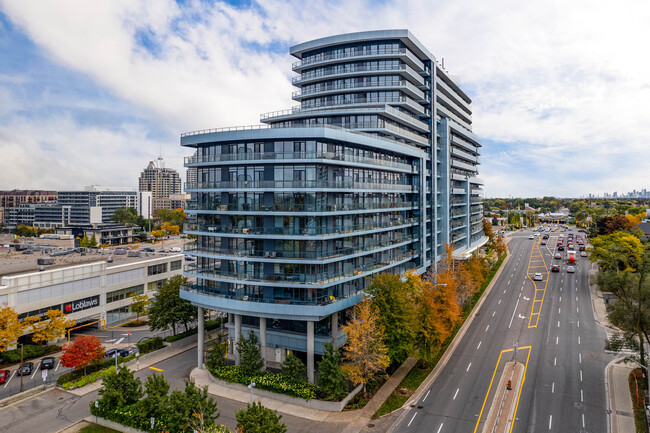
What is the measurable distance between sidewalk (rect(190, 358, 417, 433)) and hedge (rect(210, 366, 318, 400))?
912mm

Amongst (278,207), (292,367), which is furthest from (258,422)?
(278,207)

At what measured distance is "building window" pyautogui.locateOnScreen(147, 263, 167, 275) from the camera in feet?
232

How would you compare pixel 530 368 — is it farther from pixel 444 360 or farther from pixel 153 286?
pixel 153 286

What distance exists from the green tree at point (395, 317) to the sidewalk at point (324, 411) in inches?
126

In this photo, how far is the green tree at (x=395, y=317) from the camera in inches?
1524

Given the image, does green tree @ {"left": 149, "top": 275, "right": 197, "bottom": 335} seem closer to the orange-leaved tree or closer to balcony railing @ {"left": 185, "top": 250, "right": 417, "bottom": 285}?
balcony railing @ {"left": 185, "top": 250, "right": 417, "bottom": 285}

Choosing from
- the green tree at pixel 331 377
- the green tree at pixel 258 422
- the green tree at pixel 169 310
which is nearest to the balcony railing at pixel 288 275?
the green tree at pixel 169 310

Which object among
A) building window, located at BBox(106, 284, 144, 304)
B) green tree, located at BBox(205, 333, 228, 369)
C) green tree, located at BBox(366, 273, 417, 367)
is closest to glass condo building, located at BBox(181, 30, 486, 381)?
green tree, located at BBox(205, 333, 228, 369)

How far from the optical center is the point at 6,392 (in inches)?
1510

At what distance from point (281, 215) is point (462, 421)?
24609 mm

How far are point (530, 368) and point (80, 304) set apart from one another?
6017 cm

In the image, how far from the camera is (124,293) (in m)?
65.6

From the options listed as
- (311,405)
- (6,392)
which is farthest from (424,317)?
(6,392)

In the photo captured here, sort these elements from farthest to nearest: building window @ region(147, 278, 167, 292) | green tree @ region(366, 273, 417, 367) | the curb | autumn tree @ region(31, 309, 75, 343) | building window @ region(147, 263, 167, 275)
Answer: building window @ region(147, 278, 167, 292) < building window @ region(147, 263, 167, 275) < autumn tree @ region(31, 309, 75, 343) < green tree @ region(366, 273, 417, 367) < the curb
